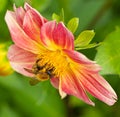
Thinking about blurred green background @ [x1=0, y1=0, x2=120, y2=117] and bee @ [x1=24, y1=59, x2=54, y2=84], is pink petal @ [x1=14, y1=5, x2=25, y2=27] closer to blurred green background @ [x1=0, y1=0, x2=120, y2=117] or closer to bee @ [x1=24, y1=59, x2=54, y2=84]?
bee @ [x1=24, y1=59, x2=54, y2=84]

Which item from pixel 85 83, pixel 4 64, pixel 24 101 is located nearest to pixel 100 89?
pixel 85 83

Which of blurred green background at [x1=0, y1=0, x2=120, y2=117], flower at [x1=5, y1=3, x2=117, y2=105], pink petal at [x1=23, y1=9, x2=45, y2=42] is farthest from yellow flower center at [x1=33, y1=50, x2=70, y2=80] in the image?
blurred green background at [x1=0, y1=0, x2=120, y2=117]

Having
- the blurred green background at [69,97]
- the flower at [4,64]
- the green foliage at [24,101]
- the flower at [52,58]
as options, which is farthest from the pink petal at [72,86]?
the green foliage at [24,101]

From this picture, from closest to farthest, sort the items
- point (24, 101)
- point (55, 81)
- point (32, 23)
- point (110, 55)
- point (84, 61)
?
point (84, 61) → point (32, 23) → point (55, 81) → point (110, 55) → point (24, 101)

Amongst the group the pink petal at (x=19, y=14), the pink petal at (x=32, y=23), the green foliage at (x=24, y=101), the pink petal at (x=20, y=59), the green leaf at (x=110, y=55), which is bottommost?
the green foliage at (x=24, y=101)

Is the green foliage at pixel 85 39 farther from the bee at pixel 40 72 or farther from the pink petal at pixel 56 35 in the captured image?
the bee at pixel 40 72

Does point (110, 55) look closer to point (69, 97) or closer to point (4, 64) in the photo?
point (4, 64)

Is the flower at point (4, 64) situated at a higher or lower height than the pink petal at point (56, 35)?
lower
